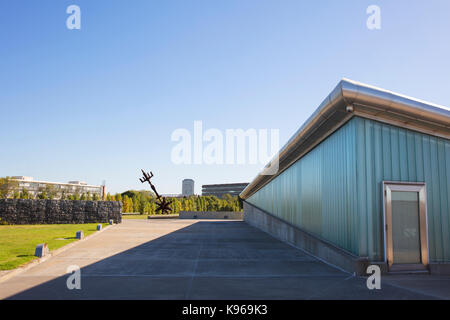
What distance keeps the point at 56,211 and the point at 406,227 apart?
1161 inches

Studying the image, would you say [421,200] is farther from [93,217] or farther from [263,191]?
[93,217]

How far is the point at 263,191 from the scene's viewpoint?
30281 millimetres

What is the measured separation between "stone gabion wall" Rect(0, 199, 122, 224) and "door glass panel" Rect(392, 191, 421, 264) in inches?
1099

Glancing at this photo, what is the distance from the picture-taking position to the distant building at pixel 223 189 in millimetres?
162375

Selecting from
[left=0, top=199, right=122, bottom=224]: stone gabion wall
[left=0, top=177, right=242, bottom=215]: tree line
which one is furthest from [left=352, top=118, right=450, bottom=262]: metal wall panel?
[left=0, top=177, right=242, bottom=215]: tree line

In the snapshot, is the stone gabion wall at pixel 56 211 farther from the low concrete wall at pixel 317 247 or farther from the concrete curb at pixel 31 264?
the low concrete wall at pixel 317 247

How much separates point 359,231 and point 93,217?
91.4 feet

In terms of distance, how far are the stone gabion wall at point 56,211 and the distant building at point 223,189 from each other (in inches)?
5070

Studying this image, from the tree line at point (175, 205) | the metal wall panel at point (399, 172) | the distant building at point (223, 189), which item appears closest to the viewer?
the metal wall panel at point (399, 172)

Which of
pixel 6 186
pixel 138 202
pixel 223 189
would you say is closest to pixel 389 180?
pixel 138 202

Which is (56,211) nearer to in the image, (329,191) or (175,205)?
(329,191)

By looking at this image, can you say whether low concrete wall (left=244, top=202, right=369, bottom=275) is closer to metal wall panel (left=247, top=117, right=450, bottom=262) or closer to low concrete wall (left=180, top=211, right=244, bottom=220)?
metal wall panel (left=247, top=117, right=450, bottom=262)

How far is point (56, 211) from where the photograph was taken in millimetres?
30500

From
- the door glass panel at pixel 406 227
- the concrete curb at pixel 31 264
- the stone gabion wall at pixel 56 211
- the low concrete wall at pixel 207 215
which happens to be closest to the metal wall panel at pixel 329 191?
the door glass panel at pixel 406 227
